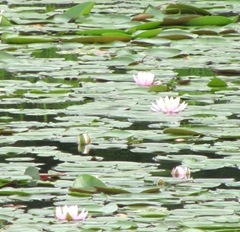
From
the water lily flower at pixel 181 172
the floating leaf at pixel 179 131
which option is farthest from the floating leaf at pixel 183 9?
the water lily flower at pixel 181 172

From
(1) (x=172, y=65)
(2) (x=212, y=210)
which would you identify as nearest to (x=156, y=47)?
(1) (x=172, y=65)

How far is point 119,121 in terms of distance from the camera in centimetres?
413

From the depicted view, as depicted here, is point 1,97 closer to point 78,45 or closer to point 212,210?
point 78,45

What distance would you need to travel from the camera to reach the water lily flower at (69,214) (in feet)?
9.49

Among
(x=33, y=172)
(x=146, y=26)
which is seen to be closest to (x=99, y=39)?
(x=146, y=26)

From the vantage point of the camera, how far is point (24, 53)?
575 centimetres

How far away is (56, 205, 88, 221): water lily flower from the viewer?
9.49ft

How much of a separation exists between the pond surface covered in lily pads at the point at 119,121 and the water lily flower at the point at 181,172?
0.02 metres

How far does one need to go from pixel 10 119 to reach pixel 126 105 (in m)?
Answer: 0.49

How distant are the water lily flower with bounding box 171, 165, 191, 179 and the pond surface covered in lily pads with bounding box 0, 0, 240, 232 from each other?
19mm

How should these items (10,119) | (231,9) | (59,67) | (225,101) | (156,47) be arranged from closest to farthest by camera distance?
(10,119) < (225,101) < (59,67) < (156,47) < (231,9)

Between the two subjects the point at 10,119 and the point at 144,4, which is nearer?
the point at 10,119

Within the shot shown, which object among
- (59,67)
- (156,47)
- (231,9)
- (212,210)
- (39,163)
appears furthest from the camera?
(231,9)

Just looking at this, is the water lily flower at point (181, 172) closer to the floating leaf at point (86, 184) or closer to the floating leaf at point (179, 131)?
the floating leaf at point (86, 184)
